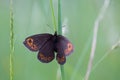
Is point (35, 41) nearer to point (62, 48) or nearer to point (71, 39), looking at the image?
point (62, 48)

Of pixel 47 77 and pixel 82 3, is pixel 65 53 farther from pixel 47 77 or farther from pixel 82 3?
pixel 82 3

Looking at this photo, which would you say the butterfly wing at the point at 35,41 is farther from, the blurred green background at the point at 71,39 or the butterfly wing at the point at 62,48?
the blurred green background at the point at 71,39

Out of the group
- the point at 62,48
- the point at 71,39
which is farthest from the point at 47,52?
the point at 71,39

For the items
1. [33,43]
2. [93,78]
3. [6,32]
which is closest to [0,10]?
[6,32]

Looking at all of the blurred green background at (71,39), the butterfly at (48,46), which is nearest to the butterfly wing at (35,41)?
the butterfly at (48,46)

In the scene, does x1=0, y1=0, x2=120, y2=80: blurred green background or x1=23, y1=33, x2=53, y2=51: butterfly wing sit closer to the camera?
x1=23, y1=33, x2=53, y2=51: butterfly wing

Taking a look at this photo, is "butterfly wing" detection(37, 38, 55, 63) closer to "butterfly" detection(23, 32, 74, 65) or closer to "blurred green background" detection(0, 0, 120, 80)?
"butterfly" detection(23, 32, 74, 65)

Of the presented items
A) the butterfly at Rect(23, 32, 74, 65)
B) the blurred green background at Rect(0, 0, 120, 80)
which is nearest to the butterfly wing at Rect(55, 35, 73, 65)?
the butterfly at Rect(23, 32, 74, 65)

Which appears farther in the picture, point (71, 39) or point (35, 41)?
point (71, 39)
